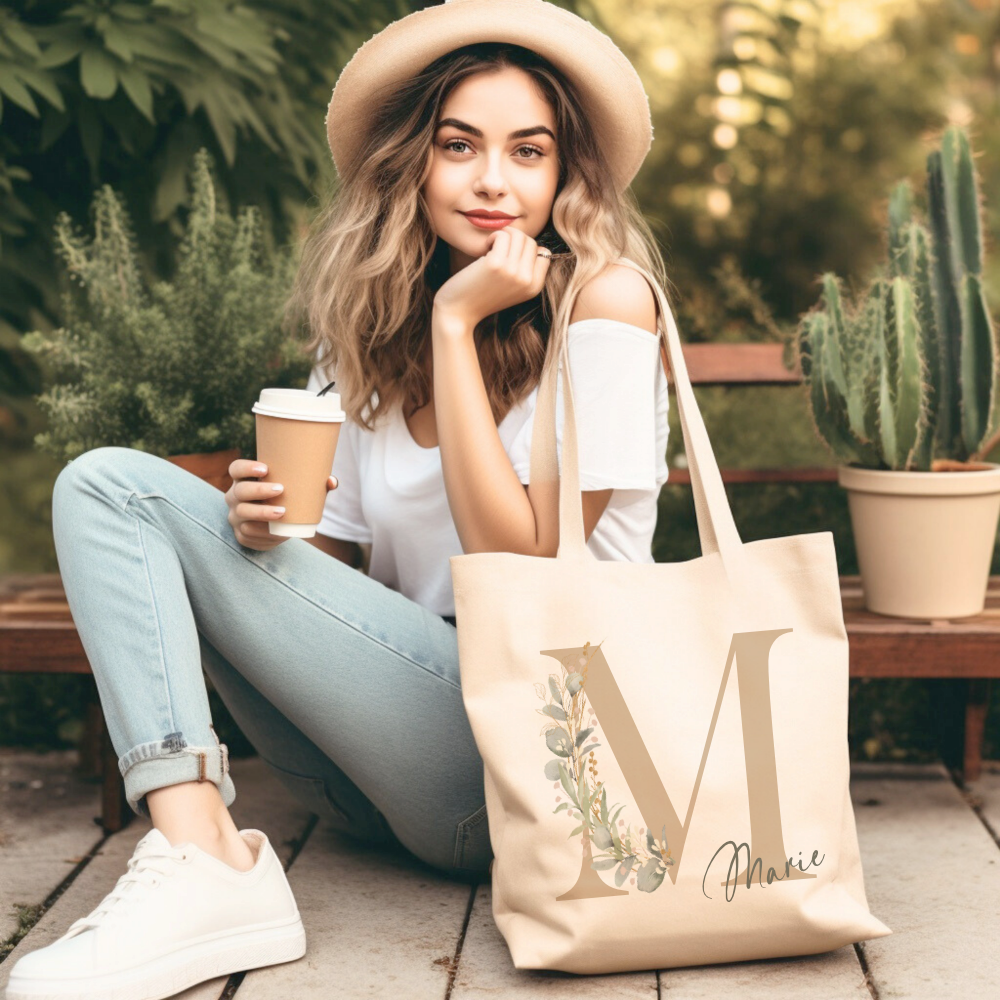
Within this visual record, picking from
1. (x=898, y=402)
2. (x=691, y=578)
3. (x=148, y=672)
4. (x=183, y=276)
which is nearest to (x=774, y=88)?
(x=898, y=402)

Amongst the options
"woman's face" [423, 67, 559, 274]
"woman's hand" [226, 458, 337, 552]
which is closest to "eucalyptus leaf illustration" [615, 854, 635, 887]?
"woman's hand" [226, 458, 337, 552]

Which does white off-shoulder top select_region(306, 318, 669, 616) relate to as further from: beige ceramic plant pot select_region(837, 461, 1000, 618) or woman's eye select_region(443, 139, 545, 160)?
beige ceramic plant pot select_region(837, 461, 1000, 618)

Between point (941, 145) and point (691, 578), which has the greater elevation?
point (941, 145)

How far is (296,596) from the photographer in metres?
1.81

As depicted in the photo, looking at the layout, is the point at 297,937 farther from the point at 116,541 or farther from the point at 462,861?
the point at 116,541

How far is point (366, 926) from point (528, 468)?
0.76 m

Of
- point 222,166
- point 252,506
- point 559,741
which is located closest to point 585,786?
point 559,741

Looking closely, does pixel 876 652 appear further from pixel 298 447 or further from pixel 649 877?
pixel 298 447

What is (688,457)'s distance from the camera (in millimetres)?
1719

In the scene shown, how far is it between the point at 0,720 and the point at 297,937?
1.43 m

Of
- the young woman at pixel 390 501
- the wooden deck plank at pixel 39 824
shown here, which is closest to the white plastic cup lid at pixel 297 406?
the young woman at pixel 390 501

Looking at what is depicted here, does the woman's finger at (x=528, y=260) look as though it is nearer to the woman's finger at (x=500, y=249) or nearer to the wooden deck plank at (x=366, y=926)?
the woman's finger at (x=500, y=249)

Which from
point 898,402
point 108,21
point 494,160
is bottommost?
point 898,402

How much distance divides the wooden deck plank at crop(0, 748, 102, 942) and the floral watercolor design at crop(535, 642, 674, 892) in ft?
3.12
